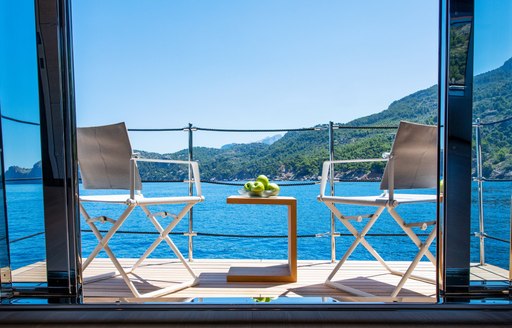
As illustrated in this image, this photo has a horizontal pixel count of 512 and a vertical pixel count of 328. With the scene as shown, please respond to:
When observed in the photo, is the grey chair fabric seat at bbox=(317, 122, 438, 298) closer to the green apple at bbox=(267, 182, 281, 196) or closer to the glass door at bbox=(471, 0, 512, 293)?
the green apple at bbox=(267, 182, 281, 196)

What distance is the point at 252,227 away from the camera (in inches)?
476

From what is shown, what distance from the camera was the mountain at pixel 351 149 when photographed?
93cm

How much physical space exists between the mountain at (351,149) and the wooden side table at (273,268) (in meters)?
0.61

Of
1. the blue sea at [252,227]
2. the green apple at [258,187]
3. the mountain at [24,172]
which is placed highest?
the mountain at [24,172]

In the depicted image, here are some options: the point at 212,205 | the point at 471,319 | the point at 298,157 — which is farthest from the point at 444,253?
the point at 212,205

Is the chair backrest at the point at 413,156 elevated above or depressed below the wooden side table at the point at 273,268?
above

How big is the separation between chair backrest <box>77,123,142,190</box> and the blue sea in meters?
0.22

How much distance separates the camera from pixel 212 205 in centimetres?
1429

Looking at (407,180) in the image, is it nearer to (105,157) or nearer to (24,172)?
(105,157)

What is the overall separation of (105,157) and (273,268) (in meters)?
1.00

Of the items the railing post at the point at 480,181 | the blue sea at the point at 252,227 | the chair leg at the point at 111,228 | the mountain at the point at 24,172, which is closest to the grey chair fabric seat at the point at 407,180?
the blue sea at the point at 252,227

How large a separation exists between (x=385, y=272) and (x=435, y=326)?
1.26 metres

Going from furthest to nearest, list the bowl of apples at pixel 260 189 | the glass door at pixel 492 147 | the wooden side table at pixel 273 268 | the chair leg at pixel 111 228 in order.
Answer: the bowl of apples at pixel 260 189 < the wooden side table at pixel 273 268 < the chair leg at pixel 111 228 < the glass door at pixel 492 147

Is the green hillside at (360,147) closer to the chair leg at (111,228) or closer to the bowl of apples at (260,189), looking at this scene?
the bowl of apples at (260,189)
